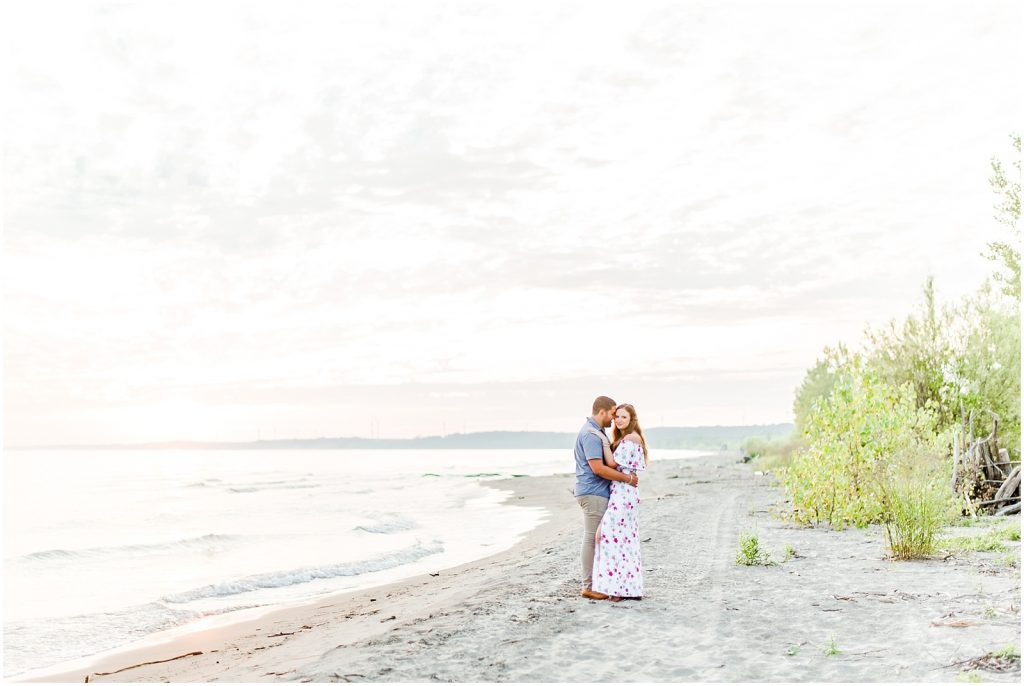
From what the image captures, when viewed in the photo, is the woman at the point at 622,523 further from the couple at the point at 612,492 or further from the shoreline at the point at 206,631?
the shoreline at the point at 206,631

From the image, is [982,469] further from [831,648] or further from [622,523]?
[831,648]

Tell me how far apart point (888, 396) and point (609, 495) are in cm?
1073

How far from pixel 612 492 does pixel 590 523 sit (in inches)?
19.3

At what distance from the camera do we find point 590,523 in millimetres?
10000

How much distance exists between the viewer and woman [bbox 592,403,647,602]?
9766 millimetres

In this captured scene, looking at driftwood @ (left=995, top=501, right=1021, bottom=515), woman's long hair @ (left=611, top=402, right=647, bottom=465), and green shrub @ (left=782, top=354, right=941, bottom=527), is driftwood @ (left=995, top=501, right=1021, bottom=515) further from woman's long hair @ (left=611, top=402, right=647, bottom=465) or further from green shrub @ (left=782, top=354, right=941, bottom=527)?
woman's long hair @ (left=611, top=402, right=647, bottom=465)

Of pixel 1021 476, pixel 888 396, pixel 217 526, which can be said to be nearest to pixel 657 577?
pixel 888 396

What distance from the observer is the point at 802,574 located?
38.3 ft

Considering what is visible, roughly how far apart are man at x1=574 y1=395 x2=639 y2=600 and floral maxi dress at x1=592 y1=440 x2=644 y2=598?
3.7 inches

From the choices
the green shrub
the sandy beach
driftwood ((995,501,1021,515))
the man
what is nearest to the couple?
the man

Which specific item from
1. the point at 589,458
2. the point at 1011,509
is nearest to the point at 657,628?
the point at 589,458

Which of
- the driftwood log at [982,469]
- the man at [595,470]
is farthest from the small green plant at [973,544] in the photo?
the man at [595,470]

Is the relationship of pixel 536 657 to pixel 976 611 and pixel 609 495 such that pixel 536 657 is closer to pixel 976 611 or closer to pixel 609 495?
pixel 609 495

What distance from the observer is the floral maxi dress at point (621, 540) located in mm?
9789
